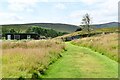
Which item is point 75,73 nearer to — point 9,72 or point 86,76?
point 86,76

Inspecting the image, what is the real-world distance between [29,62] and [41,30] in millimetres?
151422

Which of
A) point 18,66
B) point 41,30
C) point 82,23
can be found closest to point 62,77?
point 18,66

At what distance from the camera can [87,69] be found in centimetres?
1920

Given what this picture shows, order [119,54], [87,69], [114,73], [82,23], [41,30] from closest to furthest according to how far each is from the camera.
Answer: [114,73], [87,69], [119,54], [82,23], [41,30]

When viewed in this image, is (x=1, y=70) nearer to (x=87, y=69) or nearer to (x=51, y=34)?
(x=87, y=69)

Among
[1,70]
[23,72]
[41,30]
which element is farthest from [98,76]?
[41,30]

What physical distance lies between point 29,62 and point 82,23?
116544mm

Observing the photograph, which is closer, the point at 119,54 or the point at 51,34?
the point at 119,54

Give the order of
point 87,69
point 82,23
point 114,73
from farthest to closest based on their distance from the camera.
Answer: point 82,23, point 87,69, point 114,73

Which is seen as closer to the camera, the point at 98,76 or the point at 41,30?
the point at 98,76

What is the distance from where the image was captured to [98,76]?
55.1 feet

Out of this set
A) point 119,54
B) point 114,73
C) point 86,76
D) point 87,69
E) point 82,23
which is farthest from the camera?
point 82,23

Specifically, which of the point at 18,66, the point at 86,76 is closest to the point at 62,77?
the point at 86,76

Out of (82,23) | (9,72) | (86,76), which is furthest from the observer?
(82,23)
